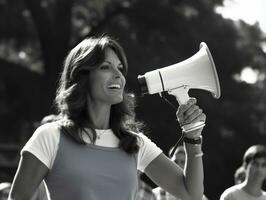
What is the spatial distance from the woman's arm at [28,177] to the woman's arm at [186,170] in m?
0.52

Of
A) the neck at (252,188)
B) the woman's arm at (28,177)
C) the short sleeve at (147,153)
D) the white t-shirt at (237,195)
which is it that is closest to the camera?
the woman's arm at (28,177)

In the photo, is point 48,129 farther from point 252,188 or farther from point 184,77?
point 252,188

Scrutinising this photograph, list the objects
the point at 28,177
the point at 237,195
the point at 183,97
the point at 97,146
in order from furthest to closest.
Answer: the point at 237,195, the point at 183,97, the point at 97,146, the point at 28,177

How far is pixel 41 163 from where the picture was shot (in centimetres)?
304

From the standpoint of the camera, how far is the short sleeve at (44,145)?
3.05 m

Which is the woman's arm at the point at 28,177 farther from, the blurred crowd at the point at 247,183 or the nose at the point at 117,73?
the blurred crowd at the point at 247,183

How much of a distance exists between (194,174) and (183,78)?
0.43 meters

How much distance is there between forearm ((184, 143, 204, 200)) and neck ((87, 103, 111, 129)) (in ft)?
1.22

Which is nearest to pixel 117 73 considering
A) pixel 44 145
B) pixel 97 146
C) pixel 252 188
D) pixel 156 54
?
pixel 97 146

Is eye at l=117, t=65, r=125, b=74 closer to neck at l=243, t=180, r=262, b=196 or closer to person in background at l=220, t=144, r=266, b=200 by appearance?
person in background at l=220, t=144, r=266, b=200

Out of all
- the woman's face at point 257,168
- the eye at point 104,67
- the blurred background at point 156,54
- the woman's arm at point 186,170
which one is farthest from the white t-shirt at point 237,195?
the blurred background at point 156,54

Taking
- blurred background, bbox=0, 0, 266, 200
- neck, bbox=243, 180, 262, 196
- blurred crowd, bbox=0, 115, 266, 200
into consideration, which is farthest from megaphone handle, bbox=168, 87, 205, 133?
blurred background, bbox=0, 0, 266, 200

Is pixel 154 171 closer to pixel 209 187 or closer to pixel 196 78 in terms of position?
pixel 196 78

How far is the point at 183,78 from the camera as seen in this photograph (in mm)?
3449
